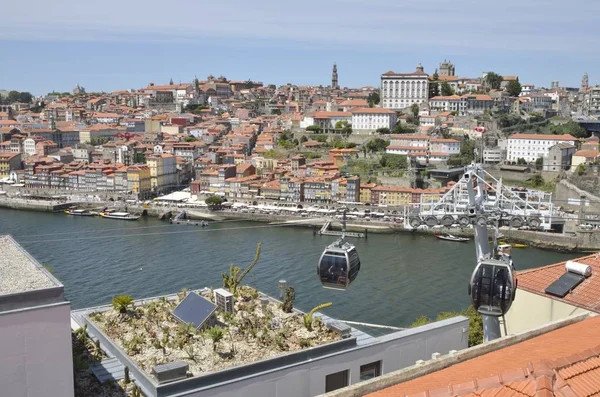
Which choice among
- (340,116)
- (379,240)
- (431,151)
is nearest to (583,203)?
(379,240)

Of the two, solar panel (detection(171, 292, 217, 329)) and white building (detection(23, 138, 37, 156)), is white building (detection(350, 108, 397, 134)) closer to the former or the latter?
white building (detection(23, 138, 37, 156))

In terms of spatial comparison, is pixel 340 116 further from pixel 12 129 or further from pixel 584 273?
pixel 584 273

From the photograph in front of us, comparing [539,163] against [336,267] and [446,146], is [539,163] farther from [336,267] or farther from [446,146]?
[336,267]

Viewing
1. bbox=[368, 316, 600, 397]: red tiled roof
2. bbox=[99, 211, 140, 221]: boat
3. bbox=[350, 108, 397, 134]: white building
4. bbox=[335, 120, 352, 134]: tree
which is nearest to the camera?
bbox=[368, 316, 600, 397]: red tiled roof

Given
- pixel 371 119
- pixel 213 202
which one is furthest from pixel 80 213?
pixel 371 119

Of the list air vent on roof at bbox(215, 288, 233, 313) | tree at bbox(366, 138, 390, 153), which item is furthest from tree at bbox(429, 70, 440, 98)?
air vent on roof at bbox(215, 288, 233, 313)

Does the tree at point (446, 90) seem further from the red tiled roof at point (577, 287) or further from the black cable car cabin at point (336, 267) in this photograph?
the black cable car cabin at point (336, 267)

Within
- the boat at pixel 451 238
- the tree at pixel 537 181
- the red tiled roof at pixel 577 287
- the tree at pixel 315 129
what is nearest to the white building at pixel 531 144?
the tree at pixel 537 181
